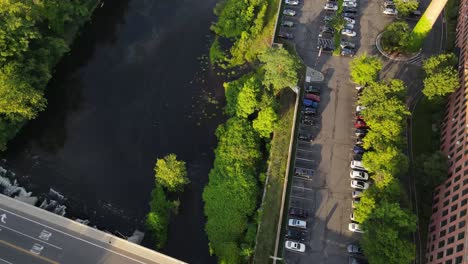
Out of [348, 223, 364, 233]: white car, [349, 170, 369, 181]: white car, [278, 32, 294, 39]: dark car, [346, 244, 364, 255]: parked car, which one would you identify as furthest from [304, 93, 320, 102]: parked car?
[346, 244, 364, 255]: parked car

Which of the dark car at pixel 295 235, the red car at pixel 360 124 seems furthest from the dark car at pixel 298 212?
the red car at pixel 360 124

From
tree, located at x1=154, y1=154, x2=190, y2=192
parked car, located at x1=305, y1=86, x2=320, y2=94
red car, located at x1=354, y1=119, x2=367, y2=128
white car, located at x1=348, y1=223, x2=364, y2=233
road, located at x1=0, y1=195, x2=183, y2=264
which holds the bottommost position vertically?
road, located at x1=0, y1=195, x2=183, y2=264

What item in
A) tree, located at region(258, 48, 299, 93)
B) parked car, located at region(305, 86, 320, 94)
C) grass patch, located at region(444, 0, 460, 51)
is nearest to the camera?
tree, located at region(258, 48, 299, 93)

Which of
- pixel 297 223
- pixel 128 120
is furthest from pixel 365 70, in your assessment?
pixel 128 120

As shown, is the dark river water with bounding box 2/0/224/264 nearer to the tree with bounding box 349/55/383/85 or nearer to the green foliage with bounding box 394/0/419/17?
the tree with bounding box 349/55/383/85

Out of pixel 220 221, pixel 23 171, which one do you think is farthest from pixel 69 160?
pixel 220 221

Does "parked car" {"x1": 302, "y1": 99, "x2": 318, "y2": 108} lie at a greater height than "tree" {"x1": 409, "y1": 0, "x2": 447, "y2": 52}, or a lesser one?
lesser

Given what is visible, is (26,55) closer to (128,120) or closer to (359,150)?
(128,120)

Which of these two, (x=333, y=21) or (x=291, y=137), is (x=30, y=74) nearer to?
(x=291, y=137)
